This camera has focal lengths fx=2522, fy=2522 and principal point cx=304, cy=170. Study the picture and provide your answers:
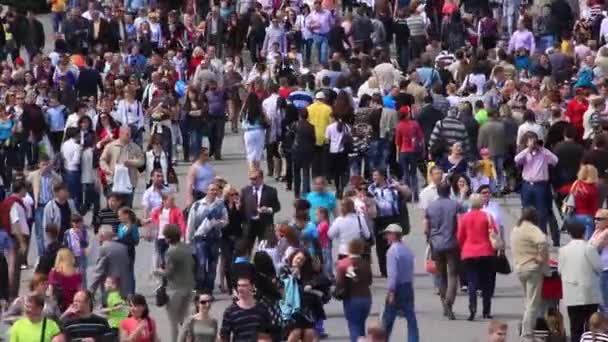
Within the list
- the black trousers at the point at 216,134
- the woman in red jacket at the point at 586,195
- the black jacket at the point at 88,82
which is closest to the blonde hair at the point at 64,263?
the woman in red jacket at the point at 586,195

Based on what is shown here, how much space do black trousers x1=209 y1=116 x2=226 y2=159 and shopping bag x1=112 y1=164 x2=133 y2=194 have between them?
5.39 metres

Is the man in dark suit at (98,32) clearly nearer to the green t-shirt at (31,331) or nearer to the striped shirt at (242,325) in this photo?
the green t-shirt at (31,331)

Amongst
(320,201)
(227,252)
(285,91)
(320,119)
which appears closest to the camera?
(227,252)

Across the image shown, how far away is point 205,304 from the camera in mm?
24188

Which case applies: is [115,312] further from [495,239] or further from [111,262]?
[495,239]

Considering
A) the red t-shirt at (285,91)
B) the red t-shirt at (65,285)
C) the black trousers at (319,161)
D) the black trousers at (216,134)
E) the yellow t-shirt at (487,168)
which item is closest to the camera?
the red t-shirt at (65,285)

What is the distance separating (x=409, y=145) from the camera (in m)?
35.1

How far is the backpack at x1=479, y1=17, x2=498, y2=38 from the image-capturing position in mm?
47625

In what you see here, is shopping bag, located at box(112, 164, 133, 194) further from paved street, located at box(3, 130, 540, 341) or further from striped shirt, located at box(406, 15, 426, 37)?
striped shirt, located at box(406, 15, 426, 37)

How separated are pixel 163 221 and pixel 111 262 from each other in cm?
205

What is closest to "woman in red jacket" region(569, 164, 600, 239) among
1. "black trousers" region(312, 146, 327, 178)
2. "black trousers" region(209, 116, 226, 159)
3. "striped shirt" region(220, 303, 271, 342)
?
"black trousers" region(312, 146, 327, 178)

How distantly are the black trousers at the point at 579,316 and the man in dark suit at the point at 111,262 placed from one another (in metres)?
4.95

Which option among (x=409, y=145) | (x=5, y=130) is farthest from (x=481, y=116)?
(x=5, y=130)

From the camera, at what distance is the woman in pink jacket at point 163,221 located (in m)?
29.7
